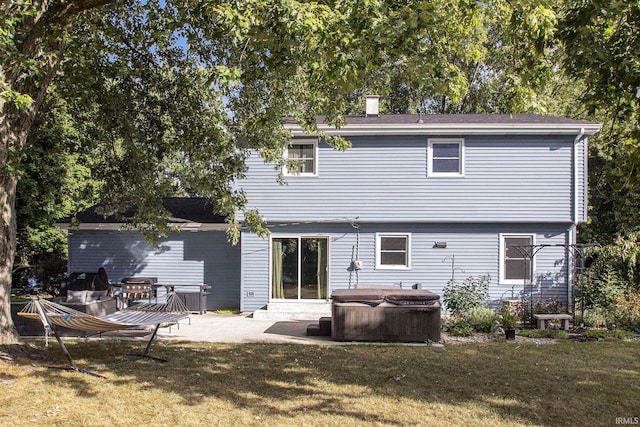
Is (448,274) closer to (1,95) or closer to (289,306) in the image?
(289,306)

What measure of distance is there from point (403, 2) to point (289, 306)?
11.0 meters

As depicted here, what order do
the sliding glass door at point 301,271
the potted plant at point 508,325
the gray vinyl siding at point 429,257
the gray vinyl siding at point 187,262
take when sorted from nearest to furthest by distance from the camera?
1. the potted plant at point 508,325
2. the gray vinyl siding at point 429,257
3. the sliding glass door at point 301,271
4. the gray vinyl siding at point 187,262

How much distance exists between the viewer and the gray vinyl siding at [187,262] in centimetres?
1702

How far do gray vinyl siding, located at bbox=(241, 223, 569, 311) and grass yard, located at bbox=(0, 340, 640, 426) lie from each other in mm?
5875

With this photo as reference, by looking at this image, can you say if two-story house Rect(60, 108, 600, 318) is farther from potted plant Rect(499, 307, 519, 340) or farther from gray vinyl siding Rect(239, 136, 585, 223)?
potted plant Rect(499, 307, 519, 340)

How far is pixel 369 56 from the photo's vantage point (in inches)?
236

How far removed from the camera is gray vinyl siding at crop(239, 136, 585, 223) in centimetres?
1565

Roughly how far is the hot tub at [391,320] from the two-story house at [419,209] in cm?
439

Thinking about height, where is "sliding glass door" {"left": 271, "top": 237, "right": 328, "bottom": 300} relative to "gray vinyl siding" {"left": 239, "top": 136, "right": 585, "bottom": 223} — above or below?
below

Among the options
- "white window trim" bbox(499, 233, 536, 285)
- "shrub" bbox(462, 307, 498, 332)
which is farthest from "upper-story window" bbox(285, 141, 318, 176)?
"shrub" bbox(462, 307, 498, 332)

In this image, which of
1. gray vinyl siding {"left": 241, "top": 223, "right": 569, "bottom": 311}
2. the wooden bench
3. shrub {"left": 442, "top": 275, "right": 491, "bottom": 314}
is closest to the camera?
the wooden bench

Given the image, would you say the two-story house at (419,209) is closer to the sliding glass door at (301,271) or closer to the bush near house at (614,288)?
the sliding glass door at (301,271)

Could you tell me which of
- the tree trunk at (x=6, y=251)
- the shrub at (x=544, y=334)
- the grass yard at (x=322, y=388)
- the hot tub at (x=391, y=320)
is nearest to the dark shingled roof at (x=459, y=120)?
the hot tub at (x=391, y=320)

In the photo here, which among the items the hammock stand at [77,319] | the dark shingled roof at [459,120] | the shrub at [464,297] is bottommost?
the shrub at [464,297]
